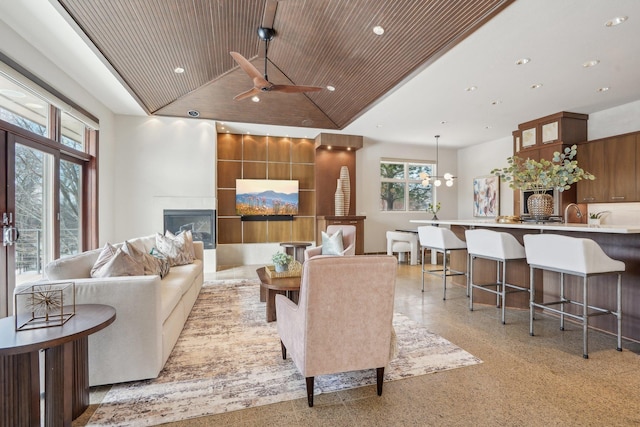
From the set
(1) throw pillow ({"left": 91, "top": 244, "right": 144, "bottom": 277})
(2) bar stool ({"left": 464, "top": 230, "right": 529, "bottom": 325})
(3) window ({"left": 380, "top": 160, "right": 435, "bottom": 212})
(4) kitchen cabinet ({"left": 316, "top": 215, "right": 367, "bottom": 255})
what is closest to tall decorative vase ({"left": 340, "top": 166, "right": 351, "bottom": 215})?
(4) kitchen cabinet ({"left": 316, "top": 215, "right": 367, "bottom": 255})

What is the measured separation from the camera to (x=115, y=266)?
2254mm

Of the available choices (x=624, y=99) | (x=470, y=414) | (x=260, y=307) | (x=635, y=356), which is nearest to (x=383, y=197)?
(x=624, y=99)

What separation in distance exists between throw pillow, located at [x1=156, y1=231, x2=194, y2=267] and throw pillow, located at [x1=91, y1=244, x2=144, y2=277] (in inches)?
63.4

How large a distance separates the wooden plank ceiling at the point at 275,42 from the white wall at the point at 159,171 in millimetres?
711

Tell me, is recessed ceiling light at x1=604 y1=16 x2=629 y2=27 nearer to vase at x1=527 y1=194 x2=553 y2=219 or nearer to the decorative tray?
vase at x1=527 y1=194 x2=553 y2=219

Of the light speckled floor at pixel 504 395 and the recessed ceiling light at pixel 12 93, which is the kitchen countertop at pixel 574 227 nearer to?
the light speckled floor at pixel 504 395

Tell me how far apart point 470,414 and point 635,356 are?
6.13 ft

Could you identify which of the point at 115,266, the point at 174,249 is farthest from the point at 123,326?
the point at 174,249

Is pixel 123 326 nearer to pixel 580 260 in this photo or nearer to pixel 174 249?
pixel 174 249

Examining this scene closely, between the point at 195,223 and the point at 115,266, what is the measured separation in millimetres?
4084

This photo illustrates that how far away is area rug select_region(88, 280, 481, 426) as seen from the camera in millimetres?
1844

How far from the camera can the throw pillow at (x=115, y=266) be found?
87.7 inches

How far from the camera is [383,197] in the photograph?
841cm

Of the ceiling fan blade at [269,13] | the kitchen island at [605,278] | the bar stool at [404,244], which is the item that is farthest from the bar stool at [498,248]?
the ceiling fan blade at [269,13]
